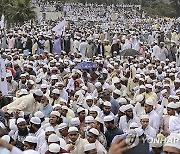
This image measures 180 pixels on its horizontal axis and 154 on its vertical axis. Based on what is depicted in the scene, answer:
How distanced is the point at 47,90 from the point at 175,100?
245cm

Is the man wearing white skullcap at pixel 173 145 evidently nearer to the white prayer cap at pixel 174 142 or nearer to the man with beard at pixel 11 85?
the white prayer cap at pixel 174 142

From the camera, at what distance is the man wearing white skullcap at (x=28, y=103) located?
802 centimetres

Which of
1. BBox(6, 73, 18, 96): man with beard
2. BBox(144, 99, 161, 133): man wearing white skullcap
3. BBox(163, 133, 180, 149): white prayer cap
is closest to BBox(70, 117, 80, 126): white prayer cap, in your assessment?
BBox(144, 99, 161, 133): man wearing white skullcap

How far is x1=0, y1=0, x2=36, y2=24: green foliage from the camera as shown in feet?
88.3

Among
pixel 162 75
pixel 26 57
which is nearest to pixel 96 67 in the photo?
pixel 162 75

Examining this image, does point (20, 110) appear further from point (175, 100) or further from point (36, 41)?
point (36, 41)

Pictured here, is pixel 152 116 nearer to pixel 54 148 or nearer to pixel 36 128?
pixel 36 128

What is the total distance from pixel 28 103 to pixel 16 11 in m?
19.6

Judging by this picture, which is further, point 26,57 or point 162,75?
point 26,57

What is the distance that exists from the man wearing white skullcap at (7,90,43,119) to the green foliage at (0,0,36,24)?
19.2 m

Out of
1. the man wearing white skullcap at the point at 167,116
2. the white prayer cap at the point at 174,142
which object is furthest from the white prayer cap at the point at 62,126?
the white prayer cap at the point at 174,142

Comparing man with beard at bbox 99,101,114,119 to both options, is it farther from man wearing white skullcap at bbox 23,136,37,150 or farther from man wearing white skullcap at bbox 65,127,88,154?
man wearing white skullcap at bbox 23,136,37,150

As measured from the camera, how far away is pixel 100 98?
889cm

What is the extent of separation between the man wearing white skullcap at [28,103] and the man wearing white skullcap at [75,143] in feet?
6.13
